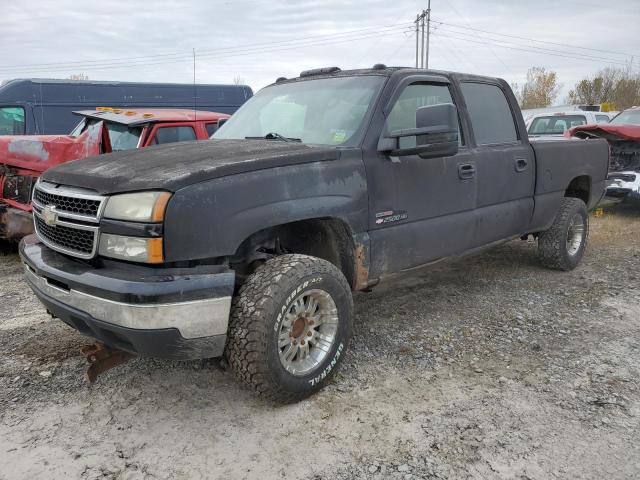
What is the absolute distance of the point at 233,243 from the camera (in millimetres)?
2609

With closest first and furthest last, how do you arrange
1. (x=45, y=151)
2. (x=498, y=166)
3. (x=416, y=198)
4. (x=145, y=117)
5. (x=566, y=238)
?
(x=416, y=198), (x=498, y=166), (x=566, y=238), (x=45, y=151), (x=145, y=117)

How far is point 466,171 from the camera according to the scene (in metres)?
3.99

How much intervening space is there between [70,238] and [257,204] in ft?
3.27

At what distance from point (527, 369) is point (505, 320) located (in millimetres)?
865

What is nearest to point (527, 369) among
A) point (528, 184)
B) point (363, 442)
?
point (363, 442)

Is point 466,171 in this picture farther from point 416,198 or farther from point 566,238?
point 566,238

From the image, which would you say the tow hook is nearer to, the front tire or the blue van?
the front tire

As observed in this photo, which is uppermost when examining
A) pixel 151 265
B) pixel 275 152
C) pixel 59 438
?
pixel 275 152

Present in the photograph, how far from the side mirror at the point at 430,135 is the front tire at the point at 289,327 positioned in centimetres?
93

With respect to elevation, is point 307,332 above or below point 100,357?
above

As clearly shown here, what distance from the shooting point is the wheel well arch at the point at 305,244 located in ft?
9.73

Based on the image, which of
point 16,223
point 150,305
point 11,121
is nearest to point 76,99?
point 11,121

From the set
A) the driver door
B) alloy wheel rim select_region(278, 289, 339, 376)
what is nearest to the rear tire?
the driver door

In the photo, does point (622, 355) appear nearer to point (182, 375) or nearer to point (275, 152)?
point (275, 152)
